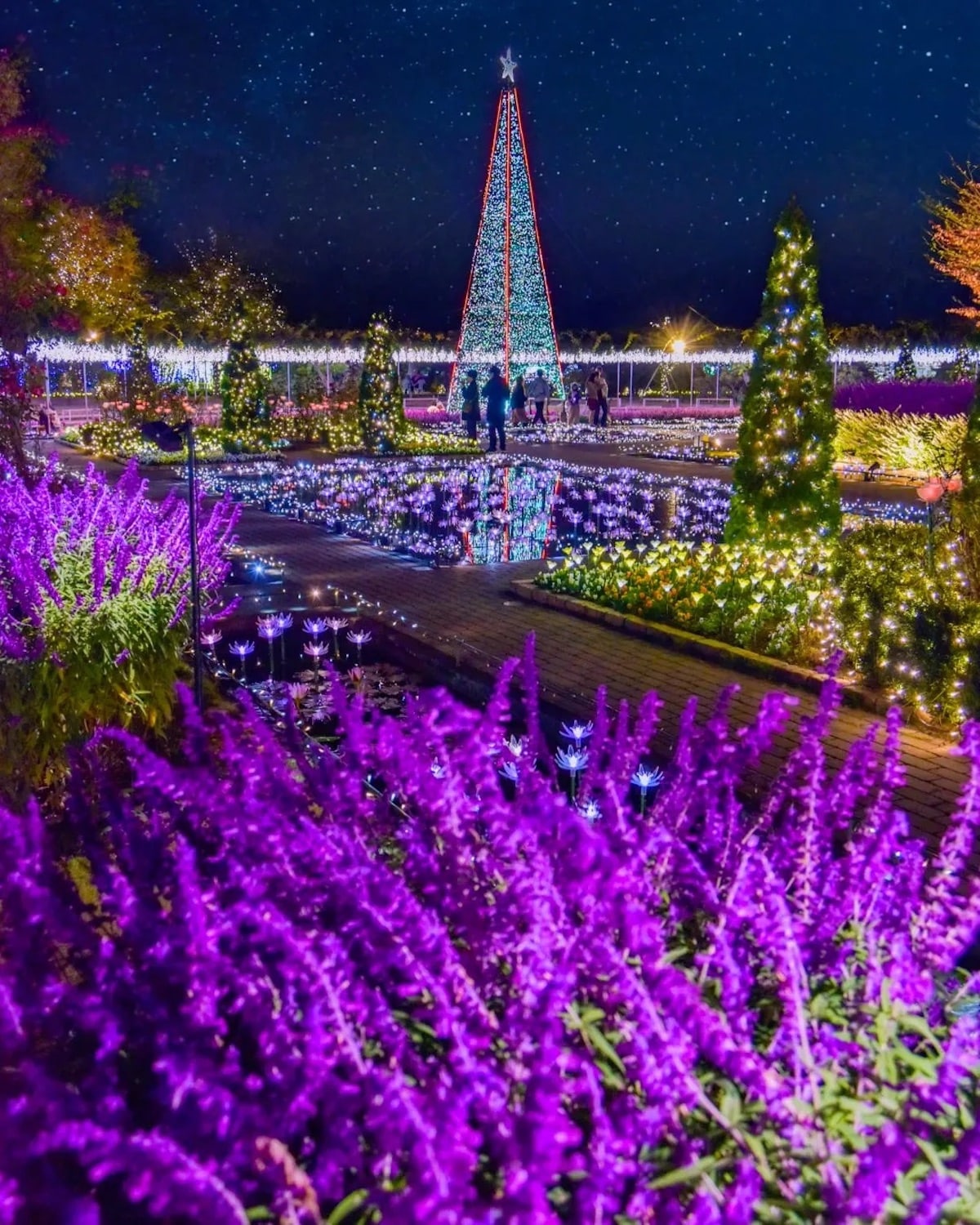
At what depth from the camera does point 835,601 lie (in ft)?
25.0

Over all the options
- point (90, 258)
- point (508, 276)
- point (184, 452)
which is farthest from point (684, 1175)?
point (508, 276)

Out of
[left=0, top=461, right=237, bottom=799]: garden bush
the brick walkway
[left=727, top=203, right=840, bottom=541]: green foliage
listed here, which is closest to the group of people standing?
the brick walkway

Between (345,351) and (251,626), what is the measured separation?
115 feet

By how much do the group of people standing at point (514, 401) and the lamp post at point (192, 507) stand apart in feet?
61.4

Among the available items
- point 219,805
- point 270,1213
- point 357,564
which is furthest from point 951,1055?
point 357,564

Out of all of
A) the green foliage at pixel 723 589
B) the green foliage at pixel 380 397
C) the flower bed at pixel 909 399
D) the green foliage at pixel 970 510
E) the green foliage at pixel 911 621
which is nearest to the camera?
the green foliage at pixel 911 621

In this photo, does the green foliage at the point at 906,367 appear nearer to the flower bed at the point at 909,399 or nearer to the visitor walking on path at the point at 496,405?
the flower bed at the point at 909,399

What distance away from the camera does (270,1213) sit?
70.4 inches

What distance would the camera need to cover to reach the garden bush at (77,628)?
5312 millimetres

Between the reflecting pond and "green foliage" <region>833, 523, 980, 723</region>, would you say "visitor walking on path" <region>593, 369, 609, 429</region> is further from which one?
"green foliage" <region>833, 523, 980, 723</region>

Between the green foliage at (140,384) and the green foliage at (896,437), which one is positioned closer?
the green foliage at (896,437)

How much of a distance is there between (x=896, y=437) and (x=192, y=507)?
18046 mm

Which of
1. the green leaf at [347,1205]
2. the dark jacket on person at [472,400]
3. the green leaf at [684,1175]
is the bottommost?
the green leaf at [347,1205]

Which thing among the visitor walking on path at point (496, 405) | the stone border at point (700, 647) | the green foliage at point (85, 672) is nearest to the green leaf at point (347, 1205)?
the green foliage at point (85, 672)
